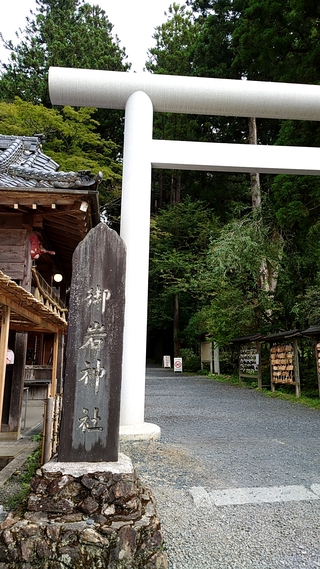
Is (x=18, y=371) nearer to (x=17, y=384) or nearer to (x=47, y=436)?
(x=17, y=384)

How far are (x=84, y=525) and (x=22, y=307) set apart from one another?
333cm

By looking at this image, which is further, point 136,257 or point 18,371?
point 18,371

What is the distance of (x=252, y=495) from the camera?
141 inches

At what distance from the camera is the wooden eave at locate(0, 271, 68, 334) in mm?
4234

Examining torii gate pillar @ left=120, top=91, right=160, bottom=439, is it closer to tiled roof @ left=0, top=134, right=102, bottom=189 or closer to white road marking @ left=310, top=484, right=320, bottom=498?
tiled roof @ left=0, top=134, right=102, bottom=189

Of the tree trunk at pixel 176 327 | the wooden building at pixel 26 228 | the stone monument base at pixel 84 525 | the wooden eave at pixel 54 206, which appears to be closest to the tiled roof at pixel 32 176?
the wooden building at pixel 26 228

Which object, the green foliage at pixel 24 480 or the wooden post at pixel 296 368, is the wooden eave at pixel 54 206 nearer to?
the green foliage at pixel 24 480

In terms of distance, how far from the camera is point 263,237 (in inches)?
517

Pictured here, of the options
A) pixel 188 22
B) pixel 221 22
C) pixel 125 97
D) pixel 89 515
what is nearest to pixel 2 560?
pixel 89 515

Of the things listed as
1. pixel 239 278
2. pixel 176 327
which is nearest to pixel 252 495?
pixel 239 278

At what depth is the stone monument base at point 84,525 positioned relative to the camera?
2.41m

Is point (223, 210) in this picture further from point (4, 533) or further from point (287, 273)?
point (4, 533)

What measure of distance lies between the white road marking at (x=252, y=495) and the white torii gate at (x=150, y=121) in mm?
2373

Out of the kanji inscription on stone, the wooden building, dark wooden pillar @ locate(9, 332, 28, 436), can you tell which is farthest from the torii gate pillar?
the kanji inscription on stone
